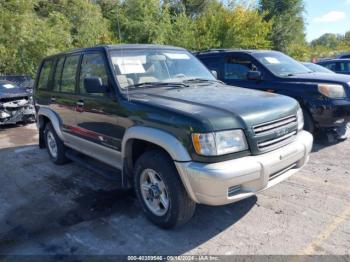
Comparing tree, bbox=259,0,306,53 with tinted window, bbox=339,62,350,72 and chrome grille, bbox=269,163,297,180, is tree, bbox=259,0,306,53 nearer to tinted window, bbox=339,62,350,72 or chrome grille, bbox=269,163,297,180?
tinted window, bbox=339,62,350,72

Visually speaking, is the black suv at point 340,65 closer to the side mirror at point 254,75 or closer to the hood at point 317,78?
the hood at point 317,78

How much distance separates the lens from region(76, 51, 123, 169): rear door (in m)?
3.83

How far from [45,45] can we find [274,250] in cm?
1437

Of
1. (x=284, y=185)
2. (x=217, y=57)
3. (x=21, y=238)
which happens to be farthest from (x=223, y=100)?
(x=217, y=57)

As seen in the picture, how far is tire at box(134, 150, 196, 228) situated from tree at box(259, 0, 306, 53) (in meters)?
29.8

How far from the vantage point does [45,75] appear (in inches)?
227

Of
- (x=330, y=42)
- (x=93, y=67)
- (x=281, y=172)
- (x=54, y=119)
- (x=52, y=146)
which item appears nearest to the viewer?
(x=281, y=172)

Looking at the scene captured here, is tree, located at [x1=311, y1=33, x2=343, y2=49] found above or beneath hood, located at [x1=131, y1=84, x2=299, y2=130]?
above

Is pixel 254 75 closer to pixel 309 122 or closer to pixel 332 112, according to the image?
pixel 309 122

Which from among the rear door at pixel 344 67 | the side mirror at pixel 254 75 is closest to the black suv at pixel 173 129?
the side mirror at pixel 254 75

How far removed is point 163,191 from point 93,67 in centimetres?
195

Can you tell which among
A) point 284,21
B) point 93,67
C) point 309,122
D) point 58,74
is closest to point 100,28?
Result: point 58,74

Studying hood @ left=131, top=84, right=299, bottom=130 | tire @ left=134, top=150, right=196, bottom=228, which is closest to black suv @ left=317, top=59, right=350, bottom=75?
hood @ left=131, top=84, right=299, bottom=130

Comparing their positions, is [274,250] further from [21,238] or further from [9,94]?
[9,94]
